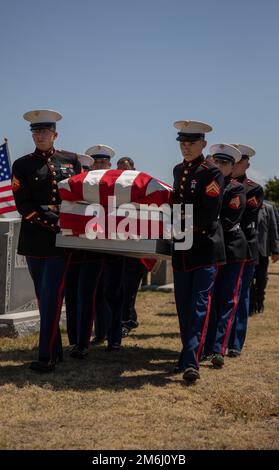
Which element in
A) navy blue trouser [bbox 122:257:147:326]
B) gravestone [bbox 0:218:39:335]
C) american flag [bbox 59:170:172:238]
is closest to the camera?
american flag [bbox 59:170:172:238]

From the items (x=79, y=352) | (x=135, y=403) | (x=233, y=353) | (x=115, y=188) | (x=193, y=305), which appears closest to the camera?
(x=135, y=403)

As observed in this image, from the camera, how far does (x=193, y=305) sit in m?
5.96

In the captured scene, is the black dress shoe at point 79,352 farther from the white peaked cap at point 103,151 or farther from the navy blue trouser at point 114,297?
the white peaked cap at point 103,151

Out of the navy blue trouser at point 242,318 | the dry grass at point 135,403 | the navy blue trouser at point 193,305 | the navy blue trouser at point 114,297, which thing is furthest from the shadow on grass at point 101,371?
the navy blue trouser at point 242,318

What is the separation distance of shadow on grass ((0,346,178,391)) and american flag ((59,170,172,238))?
112cm

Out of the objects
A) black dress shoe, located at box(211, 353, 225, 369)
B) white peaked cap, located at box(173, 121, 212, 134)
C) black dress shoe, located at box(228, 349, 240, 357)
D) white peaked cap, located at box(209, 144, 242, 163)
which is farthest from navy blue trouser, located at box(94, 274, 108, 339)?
white peaked cap, located at box(173, 121, 212, 134)

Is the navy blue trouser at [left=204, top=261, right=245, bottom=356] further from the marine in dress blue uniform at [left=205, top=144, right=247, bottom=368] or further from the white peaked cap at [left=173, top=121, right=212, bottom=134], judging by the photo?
the white peaked cap at [left=173, top=121, right=212, bottom=134]

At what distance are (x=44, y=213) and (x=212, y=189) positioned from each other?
1322 millimetres

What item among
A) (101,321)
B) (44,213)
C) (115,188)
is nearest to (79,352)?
(101,321)

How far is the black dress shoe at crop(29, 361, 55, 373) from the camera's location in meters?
6.00

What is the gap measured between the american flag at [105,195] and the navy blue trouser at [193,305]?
65 centimetres

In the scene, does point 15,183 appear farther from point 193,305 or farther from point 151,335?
point 151,335

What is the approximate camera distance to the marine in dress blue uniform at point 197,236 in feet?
19.2
